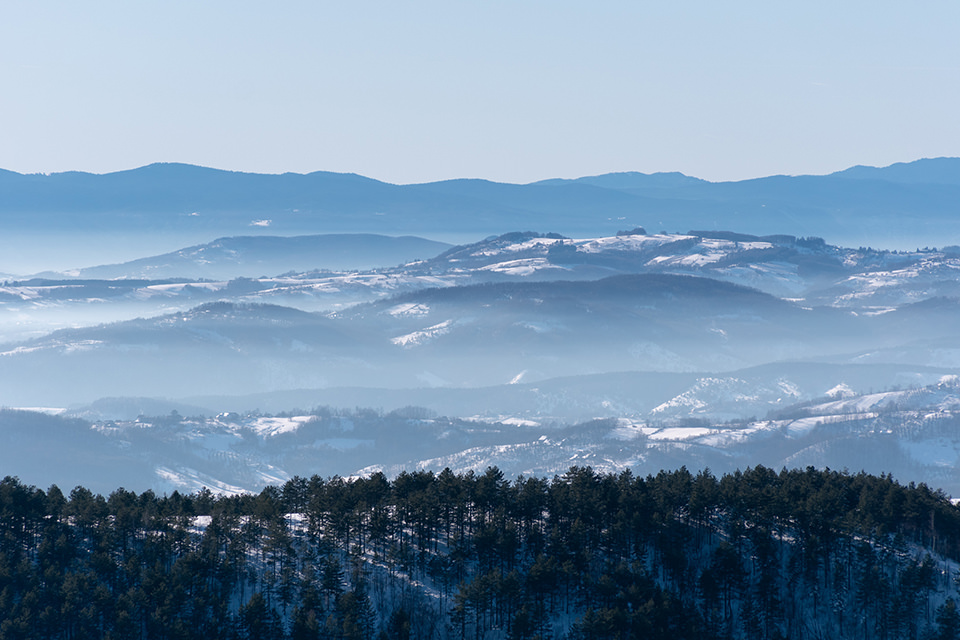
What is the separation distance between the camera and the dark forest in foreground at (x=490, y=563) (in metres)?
144

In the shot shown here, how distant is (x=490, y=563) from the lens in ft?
515

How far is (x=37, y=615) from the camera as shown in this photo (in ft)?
463

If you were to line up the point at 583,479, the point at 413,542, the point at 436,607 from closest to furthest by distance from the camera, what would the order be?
the point at 436,607
the point at 413,542
the point at 583,479

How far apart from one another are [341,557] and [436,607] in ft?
50.0

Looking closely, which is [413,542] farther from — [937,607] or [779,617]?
[937,607]

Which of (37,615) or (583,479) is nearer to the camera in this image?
(37,615)

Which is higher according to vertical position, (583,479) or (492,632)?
(583,479)

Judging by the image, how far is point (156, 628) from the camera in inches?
5546

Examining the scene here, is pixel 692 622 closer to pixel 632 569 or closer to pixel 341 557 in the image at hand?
pixel 632 569

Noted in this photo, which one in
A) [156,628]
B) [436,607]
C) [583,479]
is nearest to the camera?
[156,628]

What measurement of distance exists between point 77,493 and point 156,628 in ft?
145

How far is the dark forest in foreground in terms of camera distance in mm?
143625

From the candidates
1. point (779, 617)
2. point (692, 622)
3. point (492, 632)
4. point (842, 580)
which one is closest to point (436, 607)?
point (492, 632)

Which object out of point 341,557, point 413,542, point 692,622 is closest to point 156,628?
point 341,557
